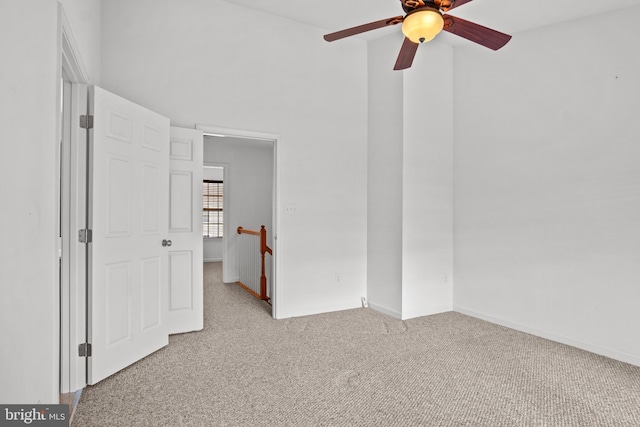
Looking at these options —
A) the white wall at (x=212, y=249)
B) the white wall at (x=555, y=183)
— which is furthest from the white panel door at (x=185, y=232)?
the white wall at (x=212, y=249)

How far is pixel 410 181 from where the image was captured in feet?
13.9

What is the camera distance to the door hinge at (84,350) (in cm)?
257

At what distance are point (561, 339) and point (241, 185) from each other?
18.4 ft

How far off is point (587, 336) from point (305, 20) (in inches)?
173

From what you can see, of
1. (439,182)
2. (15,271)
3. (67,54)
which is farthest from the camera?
(439,182)

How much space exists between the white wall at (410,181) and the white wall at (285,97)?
0.19 m

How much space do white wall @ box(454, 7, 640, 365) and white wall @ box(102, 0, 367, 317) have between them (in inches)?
52.5

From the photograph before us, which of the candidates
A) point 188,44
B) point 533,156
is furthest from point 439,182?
point 188,44

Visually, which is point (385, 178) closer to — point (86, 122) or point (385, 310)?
point (385, 310)

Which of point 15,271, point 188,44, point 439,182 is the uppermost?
point 188,44

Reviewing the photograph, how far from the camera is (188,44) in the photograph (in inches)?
145

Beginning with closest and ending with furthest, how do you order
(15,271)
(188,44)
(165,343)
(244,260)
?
(15,271) → (165,343) → (188,44) → (244,260)

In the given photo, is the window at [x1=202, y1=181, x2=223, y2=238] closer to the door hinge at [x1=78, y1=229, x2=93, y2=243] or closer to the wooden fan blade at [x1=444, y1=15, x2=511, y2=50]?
the door hinge at [x1=78, y1=229, x2=93, y2=243]

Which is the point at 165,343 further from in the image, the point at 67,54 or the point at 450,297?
the point at 450,297
